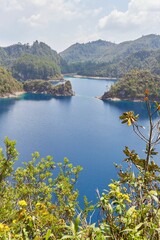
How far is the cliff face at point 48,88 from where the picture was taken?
139m

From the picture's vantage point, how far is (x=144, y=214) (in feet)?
14.3

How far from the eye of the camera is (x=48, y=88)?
14475 cm

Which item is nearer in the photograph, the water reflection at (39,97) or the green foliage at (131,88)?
the green foliage at (131,88)

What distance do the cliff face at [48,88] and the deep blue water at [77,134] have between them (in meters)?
22.6

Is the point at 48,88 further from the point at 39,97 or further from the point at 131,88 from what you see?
the point at 131,88

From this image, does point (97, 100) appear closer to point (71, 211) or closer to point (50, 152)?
point (50, 152)

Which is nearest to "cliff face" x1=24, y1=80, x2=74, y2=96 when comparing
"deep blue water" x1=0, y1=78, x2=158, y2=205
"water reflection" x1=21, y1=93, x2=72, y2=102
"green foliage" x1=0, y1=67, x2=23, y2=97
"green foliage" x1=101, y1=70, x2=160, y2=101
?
"water reflection" x1=21, y1=93, x2=72, y2=102

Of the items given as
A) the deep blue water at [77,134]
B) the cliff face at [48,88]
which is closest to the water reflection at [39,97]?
the cliff face at [48,88]

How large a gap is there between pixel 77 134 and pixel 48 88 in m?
80.1

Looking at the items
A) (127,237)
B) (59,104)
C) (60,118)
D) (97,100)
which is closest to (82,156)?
(60,118)

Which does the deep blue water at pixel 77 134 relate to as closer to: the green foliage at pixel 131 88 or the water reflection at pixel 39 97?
the water reflection at pixel 39 97

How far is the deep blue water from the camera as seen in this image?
4594 centimetres

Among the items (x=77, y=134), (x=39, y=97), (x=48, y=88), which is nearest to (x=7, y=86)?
(x=39, y=97)

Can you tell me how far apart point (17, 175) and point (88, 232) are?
440 inches
